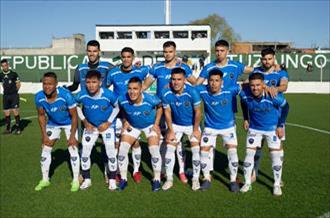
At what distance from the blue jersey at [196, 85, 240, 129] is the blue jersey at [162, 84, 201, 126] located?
17 centimetres

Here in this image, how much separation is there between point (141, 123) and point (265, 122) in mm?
2039

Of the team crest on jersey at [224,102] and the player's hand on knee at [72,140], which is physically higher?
the team crest on jersey at [224,102]

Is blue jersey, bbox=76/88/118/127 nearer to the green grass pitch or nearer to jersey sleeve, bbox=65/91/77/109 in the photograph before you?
jersey sleeve, bbox=65/91/77/109

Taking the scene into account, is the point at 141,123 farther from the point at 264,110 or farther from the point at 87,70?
the point at 264,110

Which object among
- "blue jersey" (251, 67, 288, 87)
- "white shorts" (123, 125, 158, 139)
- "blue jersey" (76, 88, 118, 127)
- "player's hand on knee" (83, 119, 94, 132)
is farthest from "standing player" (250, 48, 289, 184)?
"player's hand on knee" (83, 119, 94, 132)

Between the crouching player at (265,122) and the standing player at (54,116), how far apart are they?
288 centimetres

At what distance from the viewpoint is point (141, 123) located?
5926mm

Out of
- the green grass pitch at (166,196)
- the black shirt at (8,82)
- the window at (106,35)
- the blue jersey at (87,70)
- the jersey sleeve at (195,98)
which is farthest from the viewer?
the window at (106,35)

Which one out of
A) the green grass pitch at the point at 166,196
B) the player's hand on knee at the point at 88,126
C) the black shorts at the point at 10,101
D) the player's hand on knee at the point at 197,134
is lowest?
the green grass pitch at the point at 166,196

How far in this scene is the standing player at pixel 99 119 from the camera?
19.0ft

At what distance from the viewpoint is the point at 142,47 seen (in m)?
34.3

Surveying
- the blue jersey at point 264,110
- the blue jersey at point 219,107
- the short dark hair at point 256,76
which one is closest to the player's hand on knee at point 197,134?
the blue jersey at point 219,107

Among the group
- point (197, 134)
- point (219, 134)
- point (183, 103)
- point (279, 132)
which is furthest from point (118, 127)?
point (279, 132)

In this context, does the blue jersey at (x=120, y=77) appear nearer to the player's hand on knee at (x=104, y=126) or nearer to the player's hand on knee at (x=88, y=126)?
the player's hand on knee at (x=104, y=126)
